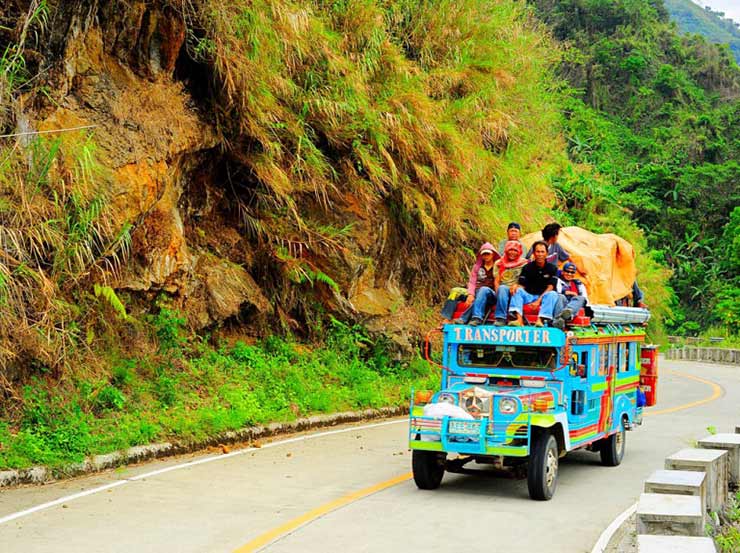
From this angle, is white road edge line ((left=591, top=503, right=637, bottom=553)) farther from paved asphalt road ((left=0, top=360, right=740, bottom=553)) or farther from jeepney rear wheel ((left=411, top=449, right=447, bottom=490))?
jeepney rear wheel ((left=411, top=449, right=447, bottom=490))

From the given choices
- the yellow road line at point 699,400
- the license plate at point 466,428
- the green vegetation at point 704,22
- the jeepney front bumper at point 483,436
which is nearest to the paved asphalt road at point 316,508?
the jeepney front bumper at point 483,436

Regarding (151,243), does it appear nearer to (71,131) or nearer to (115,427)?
(71,131)

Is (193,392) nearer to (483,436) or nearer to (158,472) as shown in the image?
(158,472)

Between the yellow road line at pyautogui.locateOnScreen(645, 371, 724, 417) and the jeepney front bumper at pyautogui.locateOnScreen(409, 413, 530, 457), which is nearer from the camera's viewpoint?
the jeepney front bumper at pyautogui.locateOnScreen(409, 413, 530, 457)

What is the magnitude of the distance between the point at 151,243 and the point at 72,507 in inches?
253

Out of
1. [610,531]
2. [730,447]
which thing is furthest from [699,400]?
[610,531]

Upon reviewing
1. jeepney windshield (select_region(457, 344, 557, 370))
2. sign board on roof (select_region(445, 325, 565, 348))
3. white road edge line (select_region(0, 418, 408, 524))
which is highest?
sign board on roof (select_region(445, 325, 565, 348))

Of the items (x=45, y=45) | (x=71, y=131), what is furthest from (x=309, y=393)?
(x=45, y=45)

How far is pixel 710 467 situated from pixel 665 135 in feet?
188

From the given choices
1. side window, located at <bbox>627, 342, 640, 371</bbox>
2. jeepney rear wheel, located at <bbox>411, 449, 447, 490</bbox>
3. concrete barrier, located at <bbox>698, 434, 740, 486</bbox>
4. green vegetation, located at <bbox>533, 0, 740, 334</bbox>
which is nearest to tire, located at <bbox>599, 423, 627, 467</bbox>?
side window, located at <bbox>627, 342, 640, 371</bbox>

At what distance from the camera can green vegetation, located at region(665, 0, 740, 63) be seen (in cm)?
18012

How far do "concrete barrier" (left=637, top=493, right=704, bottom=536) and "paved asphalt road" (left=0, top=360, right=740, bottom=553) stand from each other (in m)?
1.35

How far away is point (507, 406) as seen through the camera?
1068 centimetres

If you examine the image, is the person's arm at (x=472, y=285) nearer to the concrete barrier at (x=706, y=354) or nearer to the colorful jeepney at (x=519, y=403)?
the colorful jeepney at (x=519, y=403)
